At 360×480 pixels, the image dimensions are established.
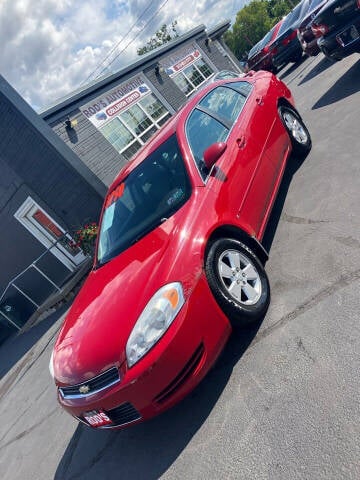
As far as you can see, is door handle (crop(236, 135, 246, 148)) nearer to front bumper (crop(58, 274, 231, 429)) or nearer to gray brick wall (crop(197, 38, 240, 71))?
front bumper (crop(58, 274, 231, 429))

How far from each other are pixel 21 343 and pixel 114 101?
887cm

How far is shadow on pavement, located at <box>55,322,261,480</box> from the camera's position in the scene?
8.91ft

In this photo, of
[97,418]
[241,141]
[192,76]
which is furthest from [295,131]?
[192,76]

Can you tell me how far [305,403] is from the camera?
7.61 feet

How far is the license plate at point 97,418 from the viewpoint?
2.73m

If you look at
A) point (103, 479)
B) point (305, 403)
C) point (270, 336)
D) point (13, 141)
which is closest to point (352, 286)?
point (270, 336)

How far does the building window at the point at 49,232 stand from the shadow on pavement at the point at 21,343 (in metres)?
2.07

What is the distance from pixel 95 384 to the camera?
105 inches

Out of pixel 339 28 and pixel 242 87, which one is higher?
pixel 242 87

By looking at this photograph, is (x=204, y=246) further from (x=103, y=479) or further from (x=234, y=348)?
(x=103, y=479)

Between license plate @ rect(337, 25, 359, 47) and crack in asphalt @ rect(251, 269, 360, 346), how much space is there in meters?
5.40

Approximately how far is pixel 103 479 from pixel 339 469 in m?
1.91

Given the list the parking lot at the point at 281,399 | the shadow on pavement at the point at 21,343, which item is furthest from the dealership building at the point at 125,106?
the parking lot at the point at 281,399

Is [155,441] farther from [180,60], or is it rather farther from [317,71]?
[180,60]
